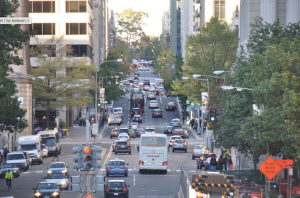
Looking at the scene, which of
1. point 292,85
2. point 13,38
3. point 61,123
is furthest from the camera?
point 61,123

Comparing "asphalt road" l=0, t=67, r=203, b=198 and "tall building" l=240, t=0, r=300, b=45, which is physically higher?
"tall building" l=240, t=0, r=300, b=45

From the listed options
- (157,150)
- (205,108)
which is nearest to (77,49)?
→ (205,108)

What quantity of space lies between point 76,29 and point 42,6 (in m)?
6.75

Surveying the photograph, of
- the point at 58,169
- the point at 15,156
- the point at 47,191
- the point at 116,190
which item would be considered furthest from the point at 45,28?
the point at 116,190

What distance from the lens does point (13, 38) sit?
25.7 metres

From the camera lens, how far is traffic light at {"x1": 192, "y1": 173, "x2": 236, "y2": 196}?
1977cm

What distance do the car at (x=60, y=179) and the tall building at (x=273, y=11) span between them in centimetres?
2105

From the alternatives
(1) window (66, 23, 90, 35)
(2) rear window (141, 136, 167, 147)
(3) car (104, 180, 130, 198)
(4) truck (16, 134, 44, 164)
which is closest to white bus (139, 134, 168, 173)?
(2) rear window (141, 136, 167, 147)

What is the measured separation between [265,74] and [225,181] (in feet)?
27.9

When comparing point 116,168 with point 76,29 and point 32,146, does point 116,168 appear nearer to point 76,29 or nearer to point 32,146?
point 32,146

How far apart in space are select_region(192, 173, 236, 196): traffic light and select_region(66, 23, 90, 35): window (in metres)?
65.7

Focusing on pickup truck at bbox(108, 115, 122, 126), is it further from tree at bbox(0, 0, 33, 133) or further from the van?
tree at bbox(0, 0, 33, 133)

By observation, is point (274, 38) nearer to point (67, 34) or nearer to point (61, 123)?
point (61, 123)

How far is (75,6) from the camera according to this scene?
8231cm
